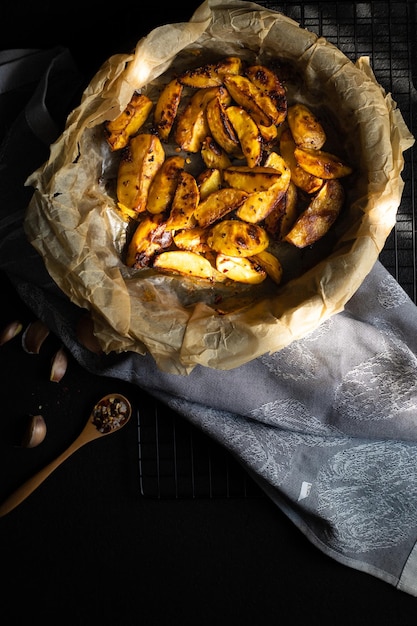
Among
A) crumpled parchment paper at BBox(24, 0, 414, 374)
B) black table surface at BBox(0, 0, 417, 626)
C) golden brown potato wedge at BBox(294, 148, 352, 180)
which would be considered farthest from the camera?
black table surface at BBox(0, 0, 417, 626)

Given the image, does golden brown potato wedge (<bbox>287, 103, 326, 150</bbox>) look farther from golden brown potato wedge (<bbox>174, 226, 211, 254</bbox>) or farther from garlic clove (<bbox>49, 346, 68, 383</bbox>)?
garlic clove (<bbox>49, 346, 68, 383</bbox>)

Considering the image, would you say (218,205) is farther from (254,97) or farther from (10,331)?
(10,331)

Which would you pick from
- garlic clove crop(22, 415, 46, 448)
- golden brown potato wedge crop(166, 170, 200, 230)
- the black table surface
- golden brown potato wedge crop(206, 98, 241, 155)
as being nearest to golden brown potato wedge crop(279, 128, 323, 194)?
Answer: golden brown potato wedge crop(206, 98, 241, 155)

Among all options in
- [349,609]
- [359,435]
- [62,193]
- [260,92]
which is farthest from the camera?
[349,609]

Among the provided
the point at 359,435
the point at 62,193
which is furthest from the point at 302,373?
the point at 62,193

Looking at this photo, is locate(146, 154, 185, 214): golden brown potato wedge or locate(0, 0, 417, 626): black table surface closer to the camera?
locate(146, 154, 185, 214): golden brown potato wedge

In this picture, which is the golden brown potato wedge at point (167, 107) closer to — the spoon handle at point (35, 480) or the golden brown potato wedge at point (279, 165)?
the golden brown potato wedge at point (279, 165)

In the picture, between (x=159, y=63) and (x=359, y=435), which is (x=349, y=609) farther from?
(x=159, y=63)
